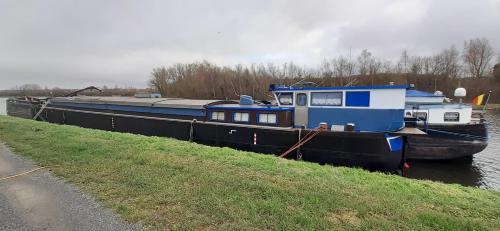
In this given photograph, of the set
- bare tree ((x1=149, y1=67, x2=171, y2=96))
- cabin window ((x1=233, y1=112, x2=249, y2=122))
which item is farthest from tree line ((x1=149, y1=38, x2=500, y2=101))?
cabin window ((x1=233, y1=112, x2=249, y2=122))

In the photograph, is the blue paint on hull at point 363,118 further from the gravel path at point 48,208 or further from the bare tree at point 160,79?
the bare tree at point 160,79

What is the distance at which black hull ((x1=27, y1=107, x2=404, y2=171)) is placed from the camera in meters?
12.9

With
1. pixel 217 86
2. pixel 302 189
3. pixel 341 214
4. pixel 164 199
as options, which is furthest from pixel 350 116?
pixel 217 86

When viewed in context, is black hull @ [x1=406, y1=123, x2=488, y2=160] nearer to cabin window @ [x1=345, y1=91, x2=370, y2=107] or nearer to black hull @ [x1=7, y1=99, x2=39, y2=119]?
cabin window @ [x1=345, y1=91, x2=370, y2=107]

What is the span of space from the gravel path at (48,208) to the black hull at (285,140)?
9.23m

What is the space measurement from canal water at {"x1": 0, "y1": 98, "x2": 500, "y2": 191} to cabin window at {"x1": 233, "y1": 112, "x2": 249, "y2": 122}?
782 centimetres

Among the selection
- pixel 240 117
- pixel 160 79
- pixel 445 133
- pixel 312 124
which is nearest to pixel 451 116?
pixel 445 133

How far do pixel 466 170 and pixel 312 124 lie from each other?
28.8ft

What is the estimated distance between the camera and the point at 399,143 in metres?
13.0

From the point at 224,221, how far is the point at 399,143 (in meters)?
10.5

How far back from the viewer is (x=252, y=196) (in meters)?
5.69

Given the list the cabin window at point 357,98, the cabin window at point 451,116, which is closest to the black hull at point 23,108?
the cabin window at point 357,98

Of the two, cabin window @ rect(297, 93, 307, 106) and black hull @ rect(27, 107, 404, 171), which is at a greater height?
cabin window @ rect(297, 93, 307, 106)

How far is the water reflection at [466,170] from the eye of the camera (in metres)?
14.5
